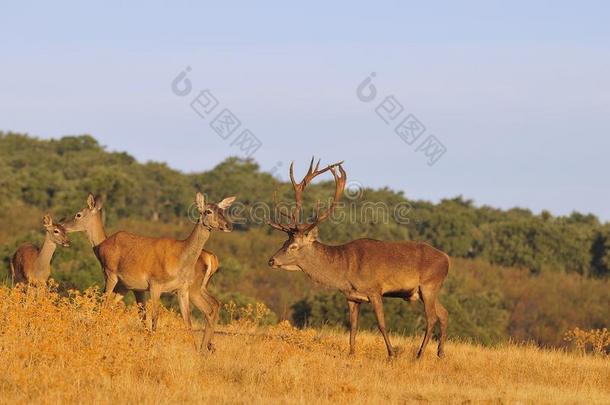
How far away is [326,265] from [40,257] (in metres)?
5.25

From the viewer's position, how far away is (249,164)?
8356 cm

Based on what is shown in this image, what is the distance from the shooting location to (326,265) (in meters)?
15.5

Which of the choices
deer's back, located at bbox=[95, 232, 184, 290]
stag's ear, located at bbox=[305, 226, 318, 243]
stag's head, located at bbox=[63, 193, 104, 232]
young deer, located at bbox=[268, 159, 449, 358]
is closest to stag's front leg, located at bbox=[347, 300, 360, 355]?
young deer, located at bbox=[268, 159, 449, 358]

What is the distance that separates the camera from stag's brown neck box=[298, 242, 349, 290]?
15.4 metres

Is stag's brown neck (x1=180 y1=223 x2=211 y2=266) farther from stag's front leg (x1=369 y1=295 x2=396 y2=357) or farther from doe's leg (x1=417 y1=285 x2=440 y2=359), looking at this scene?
doe's leg (x1=417 y1=285 x2=440 y2=359)

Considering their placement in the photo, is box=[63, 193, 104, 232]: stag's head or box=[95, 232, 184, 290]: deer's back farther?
box=[63, 193, 104, 232]: stag's head

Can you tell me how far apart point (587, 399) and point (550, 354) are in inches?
167

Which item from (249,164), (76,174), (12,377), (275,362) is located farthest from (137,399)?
(249,164)

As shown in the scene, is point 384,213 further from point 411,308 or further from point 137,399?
point 137,399

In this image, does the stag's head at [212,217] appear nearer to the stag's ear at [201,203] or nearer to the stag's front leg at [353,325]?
the stag's ear at [201,203]

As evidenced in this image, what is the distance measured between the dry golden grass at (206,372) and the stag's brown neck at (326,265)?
118cm

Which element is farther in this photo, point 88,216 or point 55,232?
point 55,232

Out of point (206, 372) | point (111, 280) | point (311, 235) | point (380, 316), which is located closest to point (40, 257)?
point (111, 280)

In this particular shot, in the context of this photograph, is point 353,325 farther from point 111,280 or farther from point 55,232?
point 55,232
